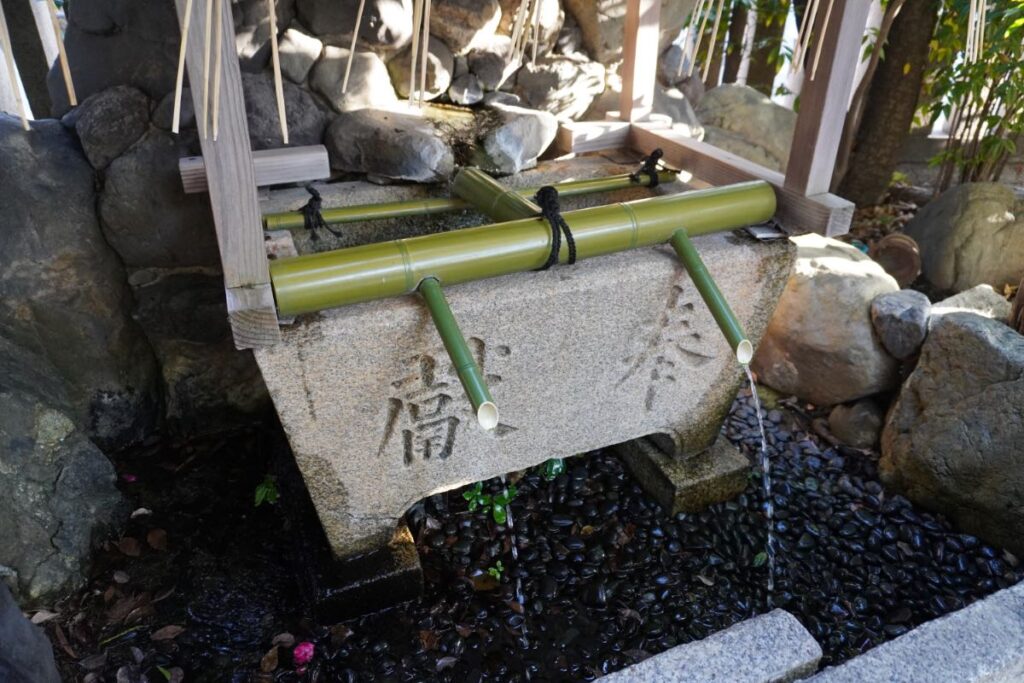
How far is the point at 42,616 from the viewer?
246 cm

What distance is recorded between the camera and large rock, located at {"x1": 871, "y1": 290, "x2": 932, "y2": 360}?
314 cm

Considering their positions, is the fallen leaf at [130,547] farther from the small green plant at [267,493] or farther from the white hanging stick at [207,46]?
the white hanging stick at [207,46]

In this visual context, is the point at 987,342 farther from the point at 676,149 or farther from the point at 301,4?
the point at 301,4

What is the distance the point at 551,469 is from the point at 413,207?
1419 mm

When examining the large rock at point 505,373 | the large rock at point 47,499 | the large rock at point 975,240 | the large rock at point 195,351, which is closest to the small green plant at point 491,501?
the large rock at point 505,373

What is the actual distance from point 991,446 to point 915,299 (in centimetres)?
81

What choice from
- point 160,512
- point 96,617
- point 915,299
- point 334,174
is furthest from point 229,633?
point 915,299

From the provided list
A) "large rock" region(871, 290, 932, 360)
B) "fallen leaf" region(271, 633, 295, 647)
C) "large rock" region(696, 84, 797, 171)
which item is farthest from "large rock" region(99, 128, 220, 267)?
"large rock" region(696, 84, 797, 171)

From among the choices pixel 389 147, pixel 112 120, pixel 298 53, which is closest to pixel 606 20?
pixel 389 147

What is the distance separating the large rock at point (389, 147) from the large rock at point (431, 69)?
0.73 feet

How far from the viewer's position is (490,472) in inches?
101

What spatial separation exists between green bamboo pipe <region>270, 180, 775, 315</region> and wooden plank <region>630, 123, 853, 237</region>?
96mm

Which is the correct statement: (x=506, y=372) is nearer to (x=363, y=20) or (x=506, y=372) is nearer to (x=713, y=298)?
(x=713, y=298)

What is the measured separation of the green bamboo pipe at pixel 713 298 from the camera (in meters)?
1.86
